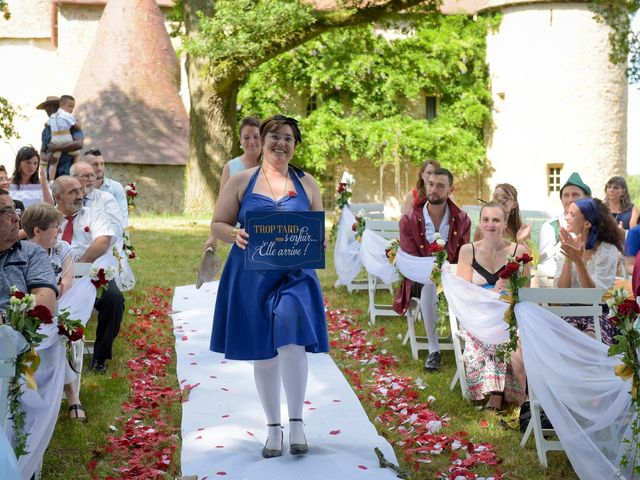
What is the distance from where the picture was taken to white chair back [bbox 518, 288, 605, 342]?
565 centimetres

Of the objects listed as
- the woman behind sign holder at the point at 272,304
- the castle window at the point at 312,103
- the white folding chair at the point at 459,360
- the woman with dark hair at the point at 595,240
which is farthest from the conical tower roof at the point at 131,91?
the woman behind sign holder at the point at 272,304

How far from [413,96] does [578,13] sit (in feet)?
21.1

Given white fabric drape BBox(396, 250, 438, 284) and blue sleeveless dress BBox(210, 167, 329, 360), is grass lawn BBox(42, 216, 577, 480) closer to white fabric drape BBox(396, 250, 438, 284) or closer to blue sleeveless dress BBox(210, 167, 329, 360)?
white fabric drape BBox(396, 250, 438, 284)

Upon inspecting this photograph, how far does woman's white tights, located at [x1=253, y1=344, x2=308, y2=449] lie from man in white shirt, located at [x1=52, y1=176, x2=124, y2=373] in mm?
2467

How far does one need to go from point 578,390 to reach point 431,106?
30.3 m

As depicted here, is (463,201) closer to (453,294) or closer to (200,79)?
(200,79)

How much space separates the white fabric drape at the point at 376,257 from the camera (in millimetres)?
9805

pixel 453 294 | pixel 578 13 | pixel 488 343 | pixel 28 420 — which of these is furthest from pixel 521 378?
pixel 578 13

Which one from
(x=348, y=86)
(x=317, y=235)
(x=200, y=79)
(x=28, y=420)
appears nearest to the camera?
(x=28, y=420)

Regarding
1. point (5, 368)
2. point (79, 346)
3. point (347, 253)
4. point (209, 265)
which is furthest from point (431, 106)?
→ point (5, 368)

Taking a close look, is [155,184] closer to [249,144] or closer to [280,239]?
[249,144]

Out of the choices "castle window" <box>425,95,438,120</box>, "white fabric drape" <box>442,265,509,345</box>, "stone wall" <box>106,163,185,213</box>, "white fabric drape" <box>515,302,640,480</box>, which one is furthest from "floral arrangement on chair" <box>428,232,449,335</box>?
"castle window" <box>425,95,438,120</box>

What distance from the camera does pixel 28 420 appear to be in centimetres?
472

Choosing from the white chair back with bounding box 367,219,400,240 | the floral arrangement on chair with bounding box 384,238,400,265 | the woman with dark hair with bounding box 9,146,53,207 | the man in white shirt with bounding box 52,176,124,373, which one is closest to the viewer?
the man in white shirt with bounding box 52,176,124,373
